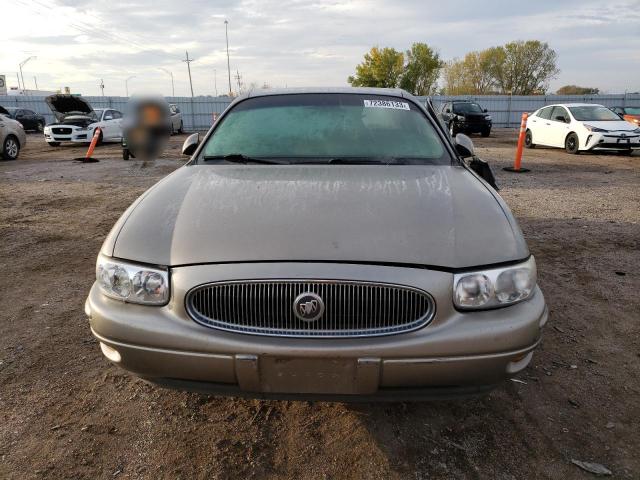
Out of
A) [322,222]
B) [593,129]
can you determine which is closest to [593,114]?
[593,129]

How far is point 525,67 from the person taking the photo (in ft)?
208

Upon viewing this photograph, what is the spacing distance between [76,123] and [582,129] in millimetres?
16549

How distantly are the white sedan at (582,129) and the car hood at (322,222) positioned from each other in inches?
498

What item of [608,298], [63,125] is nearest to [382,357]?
[608,298]

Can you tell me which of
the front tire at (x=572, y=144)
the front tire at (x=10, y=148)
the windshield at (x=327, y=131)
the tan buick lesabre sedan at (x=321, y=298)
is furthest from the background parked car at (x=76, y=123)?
the tan buick lesabre sedan at (x=321, y=298)

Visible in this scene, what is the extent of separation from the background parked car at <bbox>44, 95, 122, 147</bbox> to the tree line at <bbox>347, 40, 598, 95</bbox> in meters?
43.6

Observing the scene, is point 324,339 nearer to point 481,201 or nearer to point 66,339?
point 481,201

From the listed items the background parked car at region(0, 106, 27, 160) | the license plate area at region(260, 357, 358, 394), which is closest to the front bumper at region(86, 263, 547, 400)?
the license plate area at region(260, 357, 358, 394)

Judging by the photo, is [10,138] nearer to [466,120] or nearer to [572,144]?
[572,144]

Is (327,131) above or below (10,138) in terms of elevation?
above

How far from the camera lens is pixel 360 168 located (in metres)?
2.76

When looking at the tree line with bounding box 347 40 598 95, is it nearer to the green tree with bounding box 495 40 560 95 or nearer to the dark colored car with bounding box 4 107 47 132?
the green tree with bounding box 495 40 560 95

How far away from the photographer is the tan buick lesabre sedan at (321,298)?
181 cm

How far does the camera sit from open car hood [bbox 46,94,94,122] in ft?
55.6
